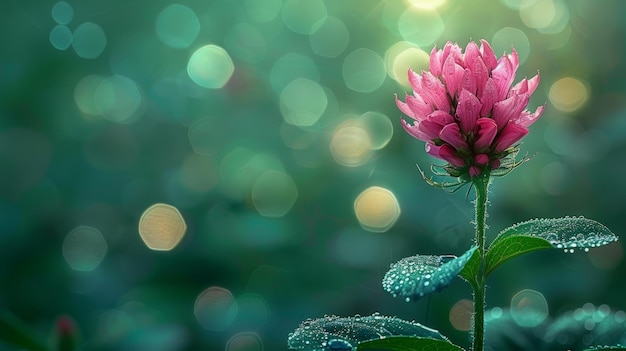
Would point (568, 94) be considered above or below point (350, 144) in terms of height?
above

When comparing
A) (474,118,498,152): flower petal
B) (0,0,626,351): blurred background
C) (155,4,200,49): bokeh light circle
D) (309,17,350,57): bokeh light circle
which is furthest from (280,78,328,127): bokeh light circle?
(474,118,498,152): flower petal

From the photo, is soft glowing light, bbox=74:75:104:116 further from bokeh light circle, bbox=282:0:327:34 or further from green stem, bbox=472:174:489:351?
green stem, bbox=472:174:489:351

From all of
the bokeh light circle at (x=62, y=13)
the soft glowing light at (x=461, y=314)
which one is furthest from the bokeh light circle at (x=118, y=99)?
the soft glowing light at (x=461, y=314)

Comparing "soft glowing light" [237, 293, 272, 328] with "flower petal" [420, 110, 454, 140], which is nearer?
"flower petal" [420, 110, 454, 140]

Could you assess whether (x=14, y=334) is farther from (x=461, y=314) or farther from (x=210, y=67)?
(x=210, y=67)

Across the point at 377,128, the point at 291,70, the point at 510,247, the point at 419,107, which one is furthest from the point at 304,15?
the point at 510,247

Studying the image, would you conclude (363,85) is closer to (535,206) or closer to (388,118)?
(388,118)

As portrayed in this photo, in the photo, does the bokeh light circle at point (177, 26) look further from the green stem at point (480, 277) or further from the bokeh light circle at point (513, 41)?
the green stem at point (480, 277)
